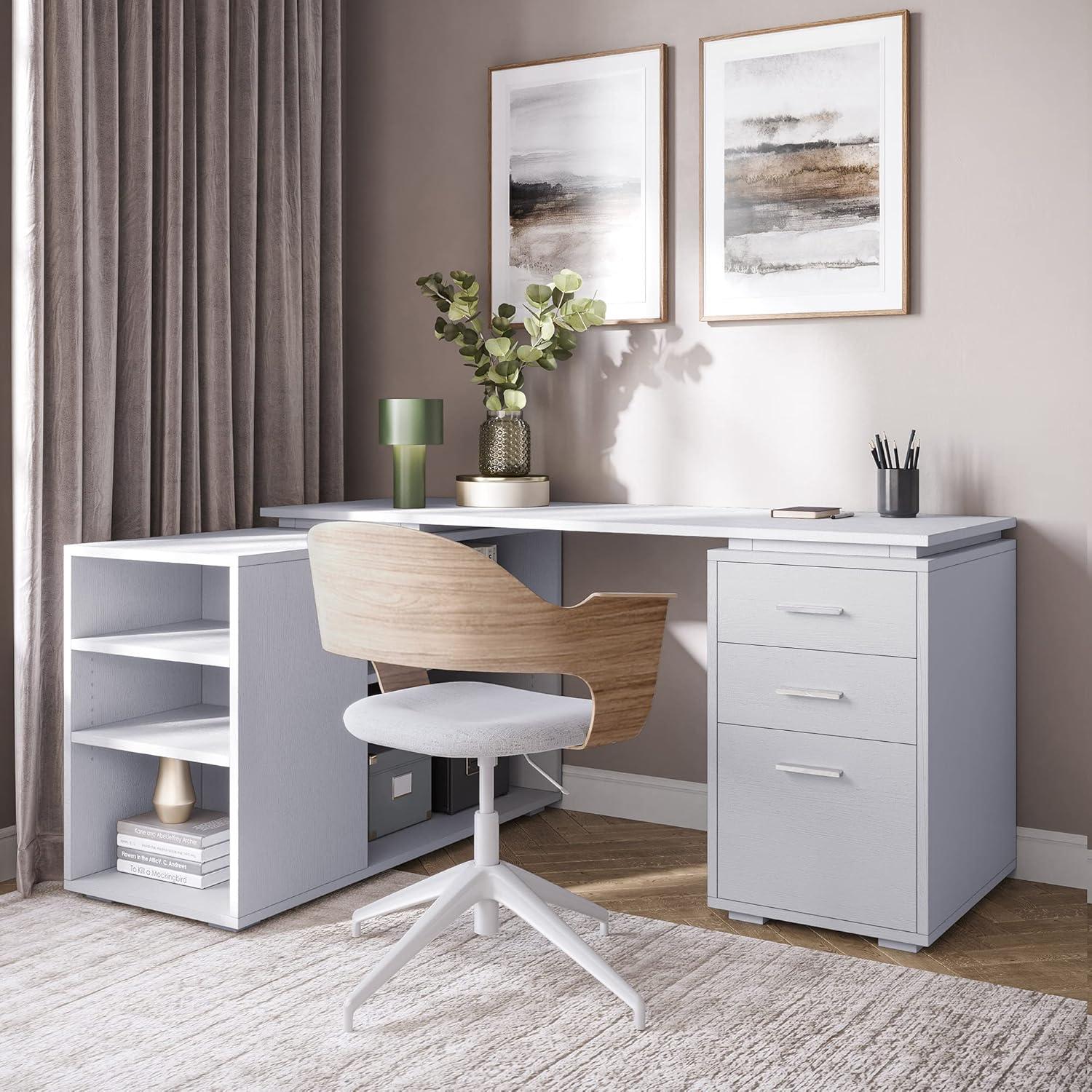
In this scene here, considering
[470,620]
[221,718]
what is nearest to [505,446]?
[221,718]

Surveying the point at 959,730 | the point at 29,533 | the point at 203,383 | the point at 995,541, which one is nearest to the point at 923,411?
the point at 995,541

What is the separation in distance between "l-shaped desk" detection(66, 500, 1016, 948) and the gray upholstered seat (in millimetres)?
269

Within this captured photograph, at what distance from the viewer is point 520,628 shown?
2.07 metres

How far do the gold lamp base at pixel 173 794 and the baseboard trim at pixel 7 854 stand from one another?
1.26 ft

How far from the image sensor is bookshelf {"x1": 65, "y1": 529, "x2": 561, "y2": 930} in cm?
253

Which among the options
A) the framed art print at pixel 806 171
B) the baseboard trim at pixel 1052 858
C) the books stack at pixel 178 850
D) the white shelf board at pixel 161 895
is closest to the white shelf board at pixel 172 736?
the books stack at pixel 178 850

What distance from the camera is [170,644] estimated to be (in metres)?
2.64

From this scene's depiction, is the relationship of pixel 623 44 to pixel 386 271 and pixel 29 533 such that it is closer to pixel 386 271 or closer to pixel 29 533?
pixel 386 271

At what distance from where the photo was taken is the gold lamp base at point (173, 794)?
8.96ft

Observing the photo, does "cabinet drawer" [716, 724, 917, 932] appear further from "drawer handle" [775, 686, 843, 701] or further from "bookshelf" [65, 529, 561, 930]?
"bookshelf" [65, 529, 561, 930]

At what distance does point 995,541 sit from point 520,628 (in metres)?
1.21

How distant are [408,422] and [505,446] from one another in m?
0.25

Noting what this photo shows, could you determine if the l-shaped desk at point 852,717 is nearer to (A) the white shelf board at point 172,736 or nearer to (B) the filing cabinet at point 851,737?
(B) the filing cabinet at point 851,737

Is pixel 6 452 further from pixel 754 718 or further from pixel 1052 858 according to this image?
pixel 1052 858
